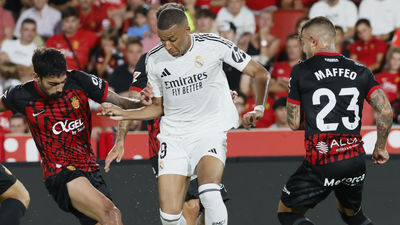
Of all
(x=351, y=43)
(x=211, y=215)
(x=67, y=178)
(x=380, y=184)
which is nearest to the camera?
(x=211, y=215)

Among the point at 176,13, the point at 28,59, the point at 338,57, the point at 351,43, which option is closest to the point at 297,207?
the point at 338,57

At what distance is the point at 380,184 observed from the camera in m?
7.48

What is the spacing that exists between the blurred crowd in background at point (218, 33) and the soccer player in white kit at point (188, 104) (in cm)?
357

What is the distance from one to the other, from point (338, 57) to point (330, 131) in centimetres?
61

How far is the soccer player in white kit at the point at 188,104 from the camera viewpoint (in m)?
6.05

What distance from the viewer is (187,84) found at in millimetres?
6129

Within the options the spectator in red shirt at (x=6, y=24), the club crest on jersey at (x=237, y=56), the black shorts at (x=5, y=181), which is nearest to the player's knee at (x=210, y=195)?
the club crest on jersey at (x=237, y=56)

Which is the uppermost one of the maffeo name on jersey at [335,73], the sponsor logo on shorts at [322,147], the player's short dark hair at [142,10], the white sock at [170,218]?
the player's short dark hair at [142,10]

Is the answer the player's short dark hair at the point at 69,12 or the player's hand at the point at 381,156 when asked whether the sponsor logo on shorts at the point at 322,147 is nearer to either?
the player's hand at the point at 381,156

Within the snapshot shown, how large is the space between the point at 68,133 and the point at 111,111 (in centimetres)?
67

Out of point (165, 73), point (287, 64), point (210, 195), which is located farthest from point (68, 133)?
point (287, 64)

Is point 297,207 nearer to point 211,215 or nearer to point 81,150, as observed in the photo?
point 211,215

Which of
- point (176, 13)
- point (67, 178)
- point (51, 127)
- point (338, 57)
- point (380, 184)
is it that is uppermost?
point (176, 13)

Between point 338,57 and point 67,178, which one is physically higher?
point 338,57
